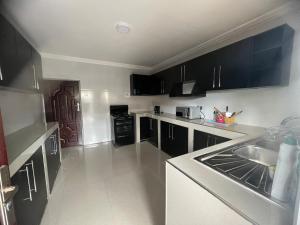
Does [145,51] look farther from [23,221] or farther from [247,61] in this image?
[23,221]

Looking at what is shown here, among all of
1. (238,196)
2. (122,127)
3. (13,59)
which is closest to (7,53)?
(13,59)

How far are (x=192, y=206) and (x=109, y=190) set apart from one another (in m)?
1.56

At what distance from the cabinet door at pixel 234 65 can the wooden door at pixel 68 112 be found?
3432mm

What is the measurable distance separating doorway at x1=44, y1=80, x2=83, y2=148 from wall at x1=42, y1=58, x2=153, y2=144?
0.64ft

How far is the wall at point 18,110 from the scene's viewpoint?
177 cm

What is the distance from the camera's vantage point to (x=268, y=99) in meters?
1.82

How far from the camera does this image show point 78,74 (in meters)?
3.43

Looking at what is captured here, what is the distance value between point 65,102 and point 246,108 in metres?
4.08

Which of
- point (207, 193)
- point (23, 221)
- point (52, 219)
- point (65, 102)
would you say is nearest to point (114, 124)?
point (65, 102)

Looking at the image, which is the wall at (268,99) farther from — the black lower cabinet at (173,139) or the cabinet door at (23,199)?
the cabinet door at (23,199)

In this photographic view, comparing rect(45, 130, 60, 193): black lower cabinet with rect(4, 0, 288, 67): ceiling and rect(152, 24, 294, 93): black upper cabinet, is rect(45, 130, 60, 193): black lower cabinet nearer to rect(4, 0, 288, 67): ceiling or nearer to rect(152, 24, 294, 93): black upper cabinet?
rect(4, 0, 288, 67): ceiling

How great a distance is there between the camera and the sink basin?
1.13m

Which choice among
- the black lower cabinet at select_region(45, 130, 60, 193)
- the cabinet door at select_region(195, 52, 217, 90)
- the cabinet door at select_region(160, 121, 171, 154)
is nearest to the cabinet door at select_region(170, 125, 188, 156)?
the cabinet door at select_region(160, 121, 171, 154)

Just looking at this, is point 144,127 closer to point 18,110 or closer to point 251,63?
point 18,110
